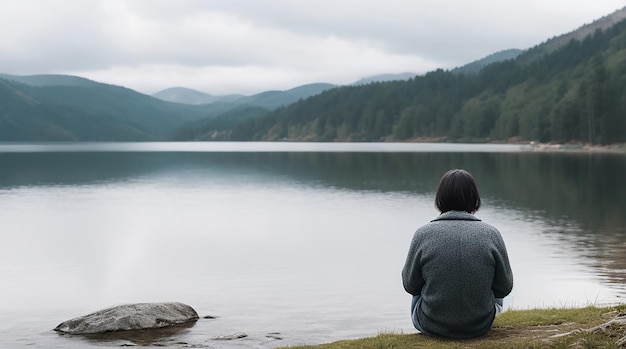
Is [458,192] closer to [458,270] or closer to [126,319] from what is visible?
[458,270]

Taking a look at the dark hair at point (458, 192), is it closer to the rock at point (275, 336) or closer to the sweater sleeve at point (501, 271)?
the sweater sleeve at point (501, 271)

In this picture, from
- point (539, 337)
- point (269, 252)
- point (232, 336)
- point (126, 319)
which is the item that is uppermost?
point (539, 337)

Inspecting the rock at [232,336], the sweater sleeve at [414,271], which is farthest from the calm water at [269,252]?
the sweater sleeve at [414,271]

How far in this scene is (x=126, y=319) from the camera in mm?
19969

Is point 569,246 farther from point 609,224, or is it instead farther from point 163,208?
point 163,208

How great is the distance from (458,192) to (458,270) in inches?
43.6

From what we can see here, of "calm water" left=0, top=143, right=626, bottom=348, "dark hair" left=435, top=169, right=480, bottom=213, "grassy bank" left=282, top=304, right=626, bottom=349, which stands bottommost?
"calm water" left=0, top=143, right=626, bottom=348

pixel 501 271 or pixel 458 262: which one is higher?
pixel 458 262

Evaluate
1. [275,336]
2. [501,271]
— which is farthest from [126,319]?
[501,271]

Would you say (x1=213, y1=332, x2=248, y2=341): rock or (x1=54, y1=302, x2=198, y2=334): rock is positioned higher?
(x1=54, y1=302, x2=198, y2=334): rock

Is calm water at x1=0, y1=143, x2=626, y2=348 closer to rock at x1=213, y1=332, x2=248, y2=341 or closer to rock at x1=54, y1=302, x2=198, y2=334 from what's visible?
rock at x1=213, y1=332, x2=248, y2=341

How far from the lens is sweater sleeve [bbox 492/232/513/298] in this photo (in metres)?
10.1

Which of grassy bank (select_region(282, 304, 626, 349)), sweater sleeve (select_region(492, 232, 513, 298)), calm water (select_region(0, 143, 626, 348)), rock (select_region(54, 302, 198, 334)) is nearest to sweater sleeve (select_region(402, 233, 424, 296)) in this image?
grassy bank (select_region(282, 304, 626, 349))

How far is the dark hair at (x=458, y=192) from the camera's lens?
986 cm
